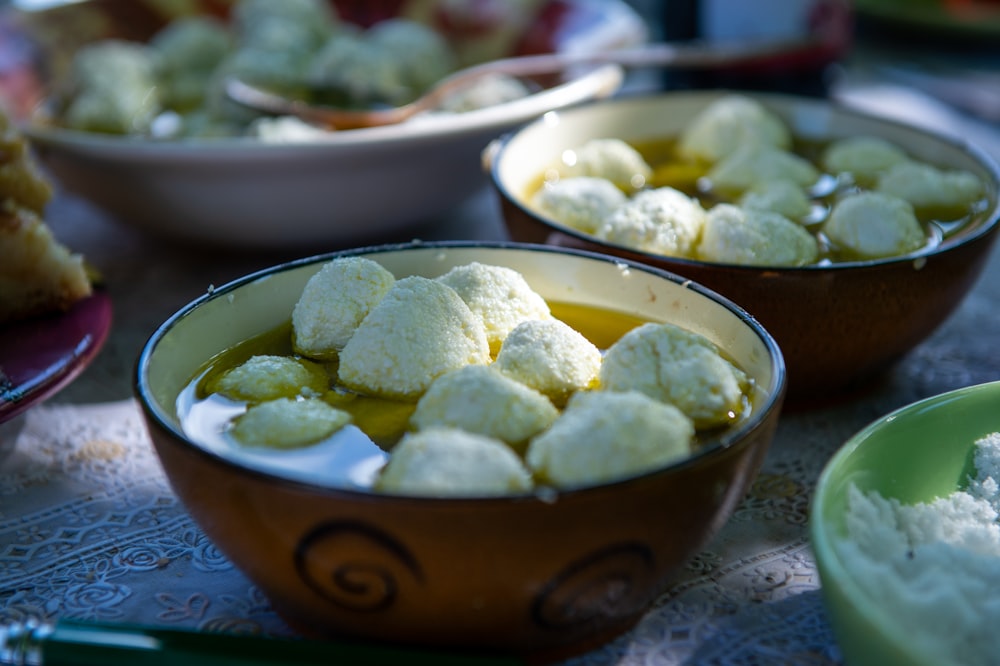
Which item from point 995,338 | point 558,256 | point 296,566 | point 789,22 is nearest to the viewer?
point 296,566

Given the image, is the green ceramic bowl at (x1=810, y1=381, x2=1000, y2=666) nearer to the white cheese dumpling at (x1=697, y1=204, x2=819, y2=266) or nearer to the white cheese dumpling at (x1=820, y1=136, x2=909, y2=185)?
the white cheese dumpling at (x1=697, y1=204, x2=819, y2=266)

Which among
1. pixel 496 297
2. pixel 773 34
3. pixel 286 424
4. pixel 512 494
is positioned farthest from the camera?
pixel 773 34

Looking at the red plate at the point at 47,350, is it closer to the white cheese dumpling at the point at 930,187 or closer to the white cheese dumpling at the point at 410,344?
the white cheese dumpling at the point at 410,344

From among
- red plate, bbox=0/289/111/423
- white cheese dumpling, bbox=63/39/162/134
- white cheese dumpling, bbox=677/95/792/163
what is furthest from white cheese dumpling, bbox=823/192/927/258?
white cheese dumpling, bbox=63/39/162/134

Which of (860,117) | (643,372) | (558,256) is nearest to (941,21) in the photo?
(860,117)

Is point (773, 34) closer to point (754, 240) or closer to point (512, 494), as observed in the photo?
point (754, 240)

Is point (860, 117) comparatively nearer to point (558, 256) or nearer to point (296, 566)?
point (558, 256)

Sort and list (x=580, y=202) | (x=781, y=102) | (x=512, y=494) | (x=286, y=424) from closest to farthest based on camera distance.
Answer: (x=512, y=494)
(x=286, y=424)
(x=580, y=202)
(x=781, y=102)

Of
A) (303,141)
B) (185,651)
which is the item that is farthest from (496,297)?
(303,141)
